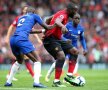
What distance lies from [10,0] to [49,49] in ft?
67.5

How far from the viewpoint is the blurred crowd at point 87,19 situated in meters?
33.4

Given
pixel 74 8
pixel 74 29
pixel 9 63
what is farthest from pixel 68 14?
pixel 9 63

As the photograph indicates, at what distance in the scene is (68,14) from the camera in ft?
52.5

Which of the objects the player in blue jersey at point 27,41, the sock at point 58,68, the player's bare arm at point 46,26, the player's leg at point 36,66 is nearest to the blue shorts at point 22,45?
the player in blue jersey at point 27,41

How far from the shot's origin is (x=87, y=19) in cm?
3694

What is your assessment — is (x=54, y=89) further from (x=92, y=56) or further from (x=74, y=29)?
(x=92, y=56)

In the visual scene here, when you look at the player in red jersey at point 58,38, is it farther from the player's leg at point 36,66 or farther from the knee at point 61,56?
the player's leg at point 36,66

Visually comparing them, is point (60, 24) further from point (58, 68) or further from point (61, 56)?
point (58, 68)

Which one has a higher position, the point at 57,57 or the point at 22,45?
the point at 22,45

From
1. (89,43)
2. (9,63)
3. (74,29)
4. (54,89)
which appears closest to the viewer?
(54,89)

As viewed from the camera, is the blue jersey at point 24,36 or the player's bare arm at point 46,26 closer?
the blue jersey at point 24,36

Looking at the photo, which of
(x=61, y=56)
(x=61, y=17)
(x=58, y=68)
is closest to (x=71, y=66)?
(x=58, y=68)

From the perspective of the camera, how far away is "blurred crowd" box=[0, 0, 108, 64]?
33.4 metres

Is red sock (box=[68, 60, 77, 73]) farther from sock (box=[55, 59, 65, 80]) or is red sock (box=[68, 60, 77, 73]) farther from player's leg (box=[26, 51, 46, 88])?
player's leg (box=[26, 51, 46, 88])
